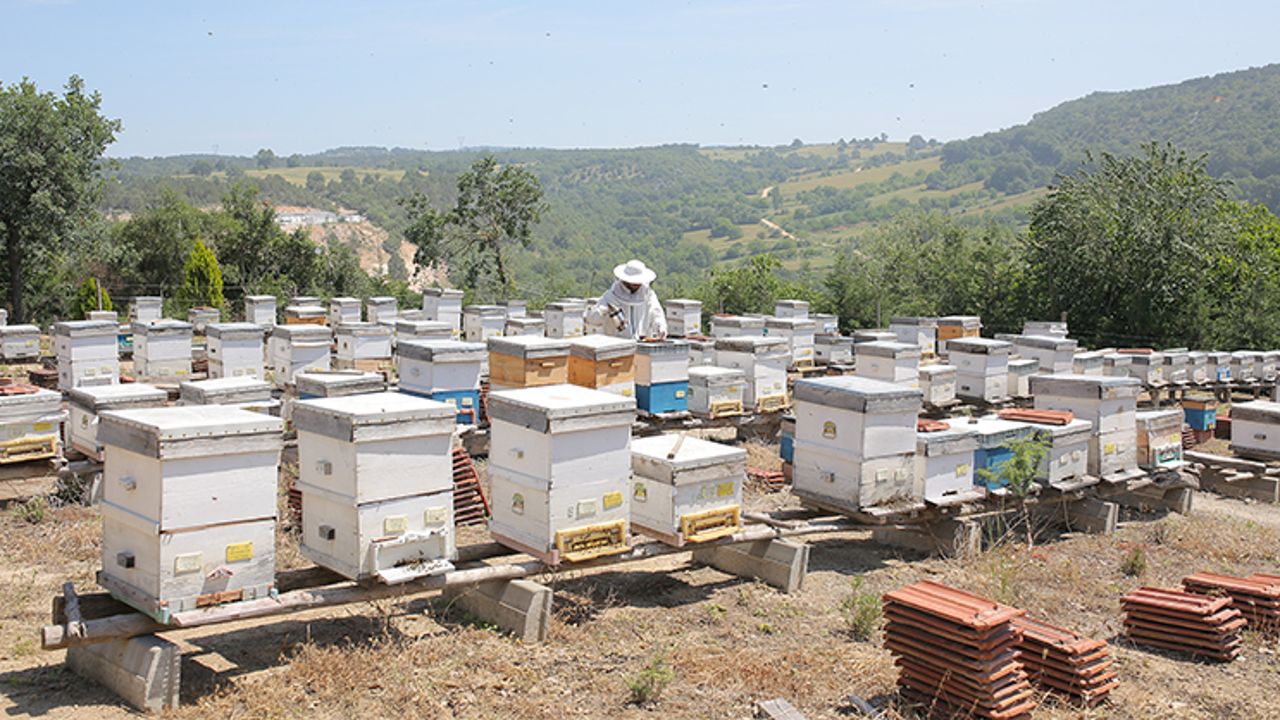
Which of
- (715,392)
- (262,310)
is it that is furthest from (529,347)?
(262,310)

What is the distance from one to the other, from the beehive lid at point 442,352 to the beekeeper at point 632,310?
2.99 metres

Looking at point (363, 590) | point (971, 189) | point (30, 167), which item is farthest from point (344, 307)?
point (971, 189)

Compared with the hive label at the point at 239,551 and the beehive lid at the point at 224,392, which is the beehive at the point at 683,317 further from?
the hive label at the point at 239,551

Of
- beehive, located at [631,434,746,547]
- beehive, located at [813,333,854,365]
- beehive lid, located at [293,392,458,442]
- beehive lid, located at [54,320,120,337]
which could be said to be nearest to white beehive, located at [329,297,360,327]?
beehive lid, located at [54,320,120,337]

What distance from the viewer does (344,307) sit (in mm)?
23438

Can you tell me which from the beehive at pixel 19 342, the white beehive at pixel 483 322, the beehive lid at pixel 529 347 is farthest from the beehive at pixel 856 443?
the beehive at pixel 19 342

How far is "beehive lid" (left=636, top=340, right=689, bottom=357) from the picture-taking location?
1408 cm

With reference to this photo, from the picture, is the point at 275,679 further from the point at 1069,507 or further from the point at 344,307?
the point at 344,307

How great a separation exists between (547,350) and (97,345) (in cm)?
759

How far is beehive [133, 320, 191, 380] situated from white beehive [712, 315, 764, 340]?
9.56m

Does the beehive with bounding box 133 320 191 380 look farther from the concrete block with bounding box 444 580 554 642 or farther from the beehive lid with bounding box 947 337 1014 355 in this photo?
the beehive lid with bounding box 947 337 1014 355

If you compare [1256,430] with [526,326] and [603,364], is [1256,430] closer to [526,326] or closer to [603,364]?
[603,364]

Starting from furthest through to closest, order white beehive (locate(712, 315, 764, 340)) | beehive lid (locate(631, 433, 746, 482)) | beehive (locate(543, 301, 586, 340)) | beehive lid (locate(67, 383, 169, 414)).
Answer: beehive (locate(543, 301, 586, 340))
white beehive (locate(712, 315, 764, 340))
beehive lid (locate(67, 383, 169, 414))
beehive lid (locate(631, 433, 746, 482))

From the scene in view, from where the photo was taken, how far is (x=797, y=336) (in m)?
20.5
